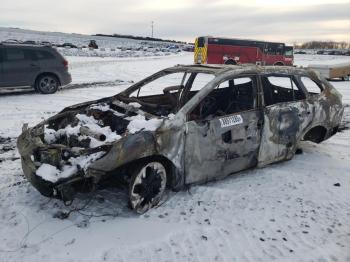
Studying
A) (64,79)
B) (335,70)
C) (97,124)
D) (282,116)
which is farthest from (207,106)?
(335,70)

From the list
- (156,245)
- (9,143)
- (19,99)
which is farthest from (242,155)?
(19,99)

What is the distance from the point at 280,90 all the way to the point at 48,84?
9059mm

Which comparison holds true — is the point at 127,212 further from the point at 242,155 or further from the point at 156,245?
the point at 242,155

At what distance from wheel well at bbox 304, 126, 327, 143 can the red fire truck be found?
2132 cm

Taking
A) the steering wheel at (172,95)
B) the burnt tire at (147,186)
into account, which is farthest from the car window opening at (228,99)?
the burnt tire at (147,186)

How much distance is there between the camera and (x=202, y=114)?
5.01 m

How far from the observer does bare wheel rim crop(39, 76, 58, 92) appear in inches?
507

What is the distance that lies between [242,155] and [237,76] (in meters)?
1.07

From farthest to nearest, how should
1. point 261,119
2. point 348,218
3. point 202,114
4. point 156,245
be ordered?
point 261,119
point 202,114
point 348,218
point 156,245

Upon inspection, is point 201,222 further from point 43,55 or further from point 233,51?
point 233,51

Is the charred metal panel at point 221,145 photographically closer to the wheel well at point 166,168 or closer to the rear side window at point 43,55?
the wheel well at point 166,168

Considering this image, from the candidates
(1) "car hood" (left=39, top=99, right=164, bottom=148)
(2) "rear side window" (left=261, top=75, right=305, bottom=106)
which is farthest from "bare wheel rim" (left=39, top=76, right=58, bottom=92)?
(2) "rear side window" (left=261, top=75, right=305, bottom=106)

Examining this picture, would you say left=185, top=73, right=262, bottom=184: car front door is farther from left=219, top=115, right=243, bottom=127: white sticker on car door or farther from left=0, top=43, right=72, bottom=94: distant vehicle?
left=0, top=43, right=72, bottom=94: distant vehicle

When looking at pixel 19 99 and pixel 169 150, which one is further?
pixel 19 99
